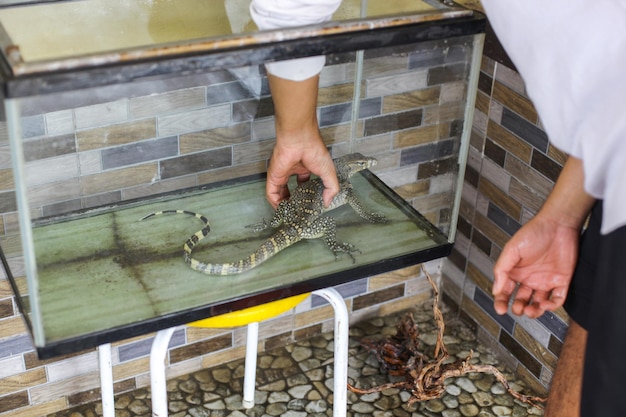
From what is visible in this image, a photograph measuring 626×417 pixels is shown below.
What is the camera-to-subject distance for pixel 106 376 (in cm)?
166

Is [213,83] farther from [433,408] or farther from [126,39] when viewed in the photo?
[433,408]

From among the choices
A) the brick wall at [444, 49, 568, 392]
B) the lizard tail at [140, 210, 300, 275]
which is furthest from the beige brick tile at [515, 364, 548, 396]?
the lizard tail at [140, 210, 300, 275]

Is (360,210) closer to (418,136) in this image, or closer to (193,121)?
(418,136)

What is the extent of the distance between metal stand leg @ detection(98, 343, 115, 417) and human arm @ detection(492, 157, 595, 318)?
2.52 ft

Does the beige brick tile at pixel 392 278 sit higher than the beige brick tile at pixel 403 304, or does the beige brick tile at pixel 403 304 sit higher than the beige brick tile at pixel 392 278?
the beige brick tile at pixel 392 278

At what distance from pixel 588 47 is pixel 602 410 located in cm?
55

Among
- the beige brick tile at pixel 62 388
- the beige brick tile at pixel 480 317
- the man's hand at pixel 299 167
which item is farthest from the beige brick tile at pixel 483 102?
the beige brick tile at pixel 62 388

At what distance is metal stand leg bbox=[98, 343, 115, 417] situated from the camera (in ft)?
5.26

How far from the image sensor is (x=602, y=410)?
122cm

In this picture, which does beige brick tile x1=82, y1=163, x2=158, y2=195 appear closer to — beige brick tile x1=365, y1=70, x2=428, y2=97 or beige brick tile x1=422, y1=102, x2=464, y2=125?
beige brick tile x1=365, y1=70, x2=428, y2=97

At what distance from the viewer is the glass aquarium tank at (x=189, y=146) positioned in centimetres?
124

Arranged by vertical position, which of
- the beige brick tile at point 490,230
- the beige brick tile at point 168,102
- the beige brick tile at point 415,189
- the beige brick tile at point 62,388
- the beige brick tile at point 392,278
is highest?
the beige brick tile at point 168,102

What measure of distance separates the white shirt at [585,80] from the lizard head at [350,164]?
18.4 inches

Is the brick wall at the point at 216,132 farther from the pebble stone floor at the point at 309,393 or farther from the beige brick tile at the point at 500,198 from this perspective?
the pebble stone floor at the point at 309,393
